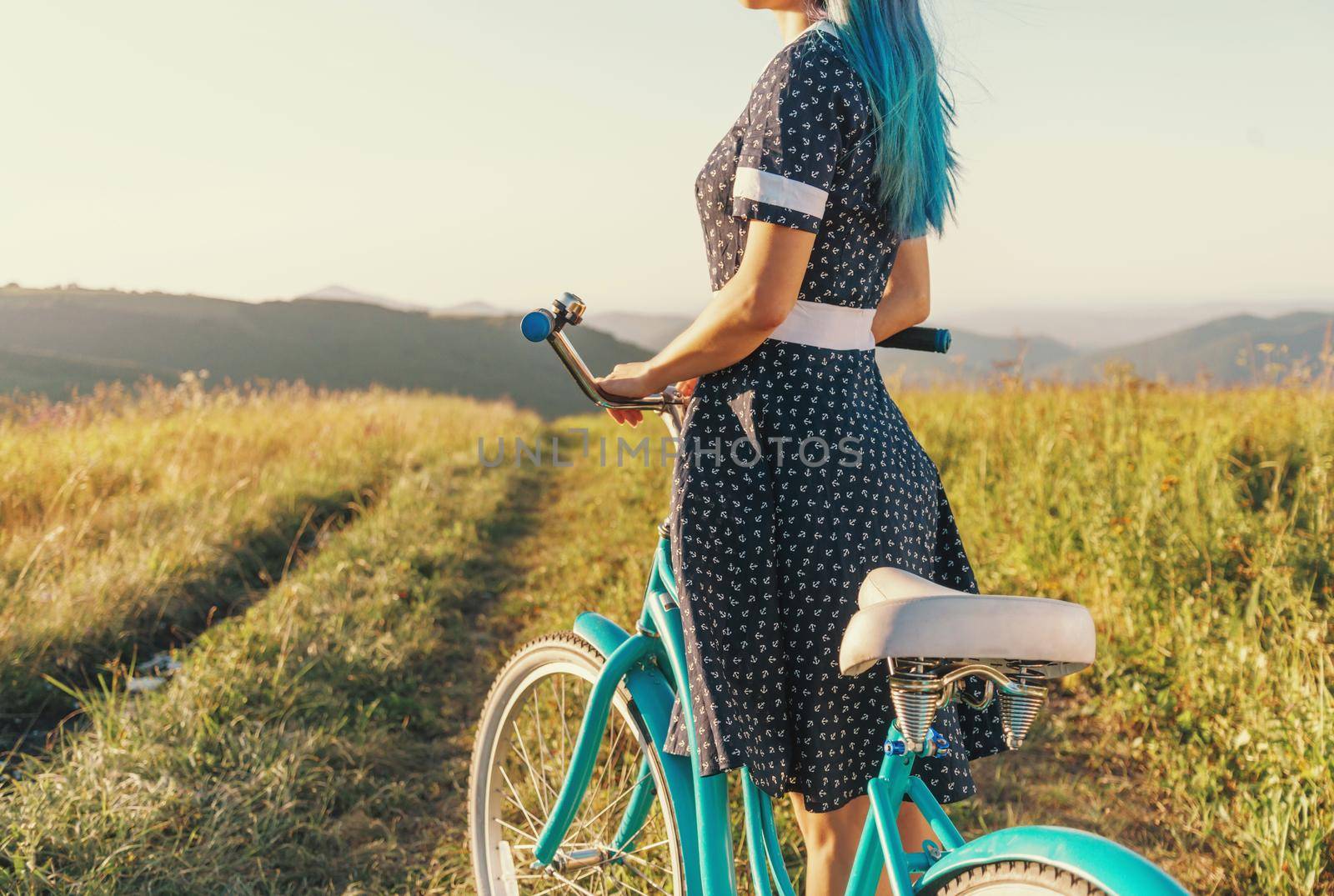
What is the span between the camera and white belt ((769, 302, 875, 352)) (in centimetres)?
170

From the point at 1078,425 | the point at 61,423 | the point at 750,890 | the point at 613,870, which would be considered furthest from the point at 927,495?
the point at 61,423

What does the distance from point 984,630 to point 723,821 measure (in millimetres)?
850

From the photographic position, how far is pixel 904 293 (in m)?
2.01

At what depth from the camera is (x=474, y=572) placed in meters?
6.40

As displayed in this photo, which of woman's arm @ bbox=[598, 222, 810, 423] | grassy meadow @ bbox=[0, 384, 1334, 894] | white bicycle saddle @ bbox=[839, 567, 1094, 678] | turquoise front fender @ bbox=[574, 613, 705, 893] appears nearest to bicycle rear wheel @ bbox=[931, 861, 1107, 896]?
white bicycle saddle @ bbox=[839, 567, 1094, 678]

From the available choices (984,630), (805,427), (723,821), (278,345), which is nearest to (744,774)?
(723,821)

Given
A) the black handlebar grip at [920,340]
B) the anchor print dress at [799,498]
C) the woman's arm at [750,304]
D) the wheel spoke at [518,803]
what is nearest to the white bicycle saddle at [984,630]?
the anchor print dress at [799,498]

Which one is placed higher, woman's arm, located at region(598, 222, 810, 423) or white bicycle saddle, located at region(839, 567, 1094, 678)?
woman's arm, located at region(598, 222, 810, 423)

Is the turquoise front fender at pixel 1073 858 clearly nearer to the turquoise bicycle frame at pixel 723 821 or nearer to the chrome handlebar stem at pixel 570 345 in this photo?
the turquoise bicycle frame at pixel 723 821

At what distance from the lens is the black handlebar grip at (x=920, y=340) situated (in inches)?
81.0

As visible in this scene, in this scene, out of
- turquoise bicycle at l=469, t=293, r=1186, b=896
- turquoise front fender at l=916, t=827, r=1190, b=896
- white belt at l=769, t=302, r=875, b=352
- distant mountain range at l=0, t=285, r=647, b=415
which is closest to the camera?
turquoise front fender at l=916, t=827, r=1190, b=896

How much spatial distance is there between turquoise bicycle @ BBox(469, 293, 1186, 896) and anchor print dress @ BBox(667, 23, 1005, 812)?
13cm

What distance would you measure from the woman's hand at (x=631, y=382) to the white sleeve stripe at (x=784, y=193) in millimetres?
349

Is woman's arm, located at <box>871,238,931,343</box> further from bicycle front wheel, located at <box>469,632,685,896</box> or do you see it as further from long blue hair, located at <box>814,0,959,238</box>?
bicycle front wheel, located at <box>469,632,685,896</box>
